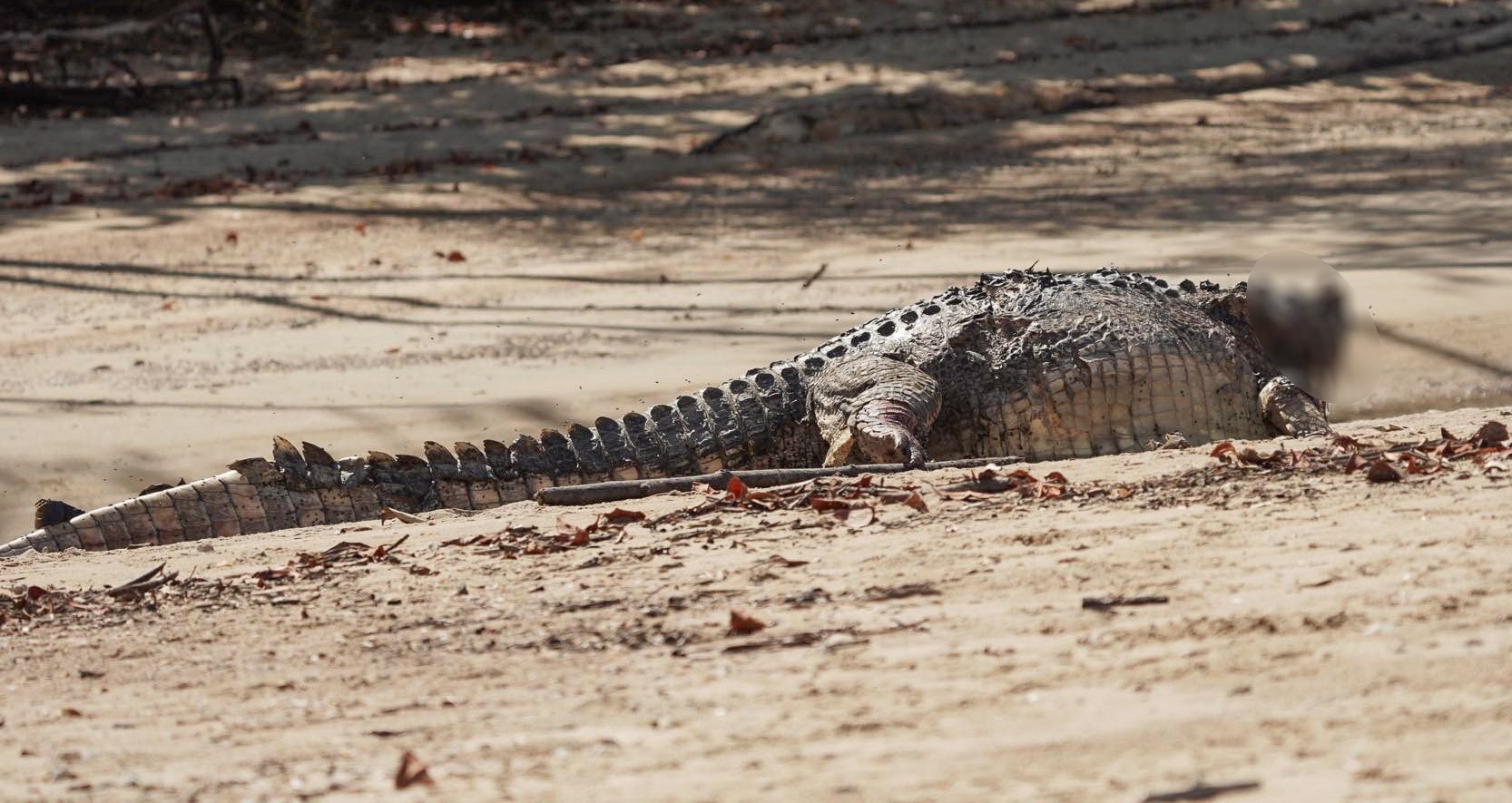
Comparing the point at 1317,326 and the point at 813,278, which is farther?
the point at 813,278

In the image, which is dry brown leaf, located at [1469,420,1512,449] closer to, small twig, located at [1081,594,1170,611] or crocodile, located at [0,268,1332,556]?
crocodile, located at [0,268,1332,556]

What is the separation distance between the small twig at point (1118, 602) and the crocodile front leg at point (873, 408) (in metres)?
2.54

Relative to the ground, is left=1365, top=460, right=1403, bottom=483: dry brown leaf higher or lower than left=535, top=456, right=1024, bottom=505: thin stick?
higher

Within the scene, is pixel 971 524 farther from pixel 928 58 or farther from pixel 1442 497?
pixel 928 58

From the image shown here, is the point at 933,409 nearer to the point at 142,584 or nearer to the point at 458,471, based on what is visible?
the point at 458,471

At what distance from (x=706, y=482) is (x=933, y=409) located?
65.2 inches

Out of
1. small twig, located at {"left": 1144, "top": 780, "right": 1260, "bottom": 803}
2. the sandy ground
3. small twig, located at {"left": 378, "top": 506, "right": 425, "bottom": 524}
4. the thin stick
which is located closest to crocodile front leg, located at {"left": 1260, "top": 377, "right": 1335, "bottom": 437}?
the sandy ground

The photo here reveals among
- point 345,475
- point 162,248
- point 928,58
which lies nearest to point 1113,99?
point 928,58

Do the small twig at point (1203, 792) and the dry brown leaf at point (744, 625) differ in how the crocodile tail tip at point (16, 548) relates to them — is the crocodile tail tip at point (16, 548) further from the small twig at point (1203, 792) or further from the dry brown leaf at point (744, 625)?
the small twig at point (1203, 792)

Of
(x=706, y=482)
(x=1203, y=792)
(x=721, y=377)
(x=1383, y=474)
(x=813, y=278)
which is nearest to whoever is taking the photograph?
(x=1203, y=792)

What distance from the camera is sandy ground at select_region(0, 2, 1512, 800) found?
331 centimetres

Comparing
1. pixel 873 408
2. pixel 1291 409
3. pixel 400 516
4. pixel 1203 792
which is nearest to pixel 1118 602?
pixel 1203 792

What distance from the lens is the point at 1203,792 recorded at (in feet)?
9.23

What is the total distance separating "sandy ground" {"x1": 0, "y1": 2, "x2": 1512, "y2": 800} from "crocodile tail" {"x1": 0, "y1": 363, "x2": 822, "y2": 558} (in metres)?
0.44
